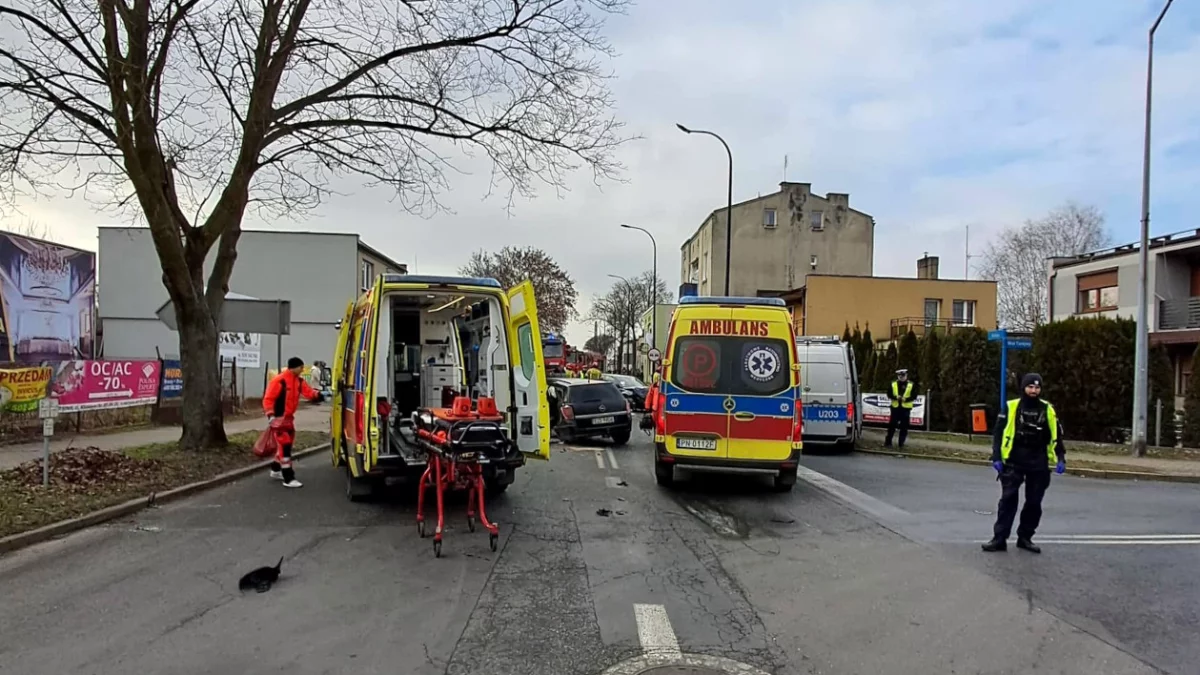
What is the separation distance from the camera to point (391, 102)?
44.7 ft

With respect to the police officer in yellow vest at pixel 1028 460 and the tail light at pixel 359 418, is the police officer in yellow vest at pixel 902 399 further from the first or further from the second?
the tail light at pixel 359 418

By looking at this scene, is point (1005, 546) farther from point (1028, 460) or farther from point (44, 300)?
point (44, 300)

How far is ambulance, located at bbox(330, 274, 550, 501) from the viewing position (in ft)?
29.7

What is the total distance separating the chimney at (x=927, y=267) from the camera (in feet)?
183

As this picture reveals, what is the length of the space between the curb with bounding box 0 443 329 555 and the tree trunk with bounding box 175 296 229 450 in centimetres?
118

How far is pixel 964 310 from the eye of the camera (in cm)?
4862

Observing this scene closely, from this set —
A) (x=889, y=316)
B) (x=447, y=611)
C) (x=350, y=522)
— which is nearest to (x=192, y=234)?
(x=350, y=522)

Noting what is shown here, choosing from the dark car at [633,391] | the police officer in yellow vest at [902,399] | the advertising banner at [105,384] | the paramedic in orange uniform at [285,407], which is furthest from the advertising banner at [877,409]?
the advertising banner at [105,384]

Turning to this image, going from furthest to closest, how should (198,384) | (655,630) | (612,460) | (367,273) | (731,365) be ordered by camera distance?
(367,273) → (612,460) → (198,384) → (731,365) → (655,630)

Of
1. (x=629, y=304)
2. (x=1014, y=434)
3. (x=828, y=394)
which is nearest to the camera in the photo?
(x=1014, y=434)

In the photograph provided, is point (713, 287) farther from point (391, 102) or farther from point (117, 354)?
point (391, 102)

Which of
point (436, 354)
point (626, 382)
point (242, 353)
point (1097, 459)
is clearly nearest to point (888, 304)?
point (626, 382)

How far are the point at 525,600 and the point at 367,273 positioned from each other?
139 ft

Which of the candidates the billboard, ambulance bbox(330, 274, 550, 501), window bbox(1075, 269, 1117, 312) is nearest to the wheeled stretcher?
ambulance bbox(330, 274, 550, 501)
